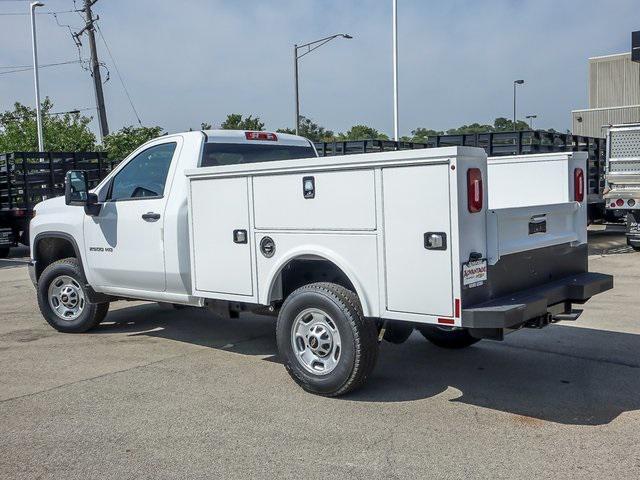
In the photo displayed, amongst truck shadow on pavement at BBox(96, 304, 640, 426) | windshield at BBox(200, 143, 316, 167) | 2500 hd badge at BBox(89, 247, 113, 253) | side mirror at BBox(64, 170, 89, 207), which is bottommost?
truck shadow on pavement at BBox(96, 304, 640, 426)

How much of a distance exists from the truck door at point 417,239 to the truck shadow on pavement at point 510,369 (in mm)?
1051

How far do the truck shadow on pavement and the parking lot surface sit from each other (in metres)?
0.02

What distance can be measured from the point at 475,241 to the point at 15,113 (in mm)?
40135

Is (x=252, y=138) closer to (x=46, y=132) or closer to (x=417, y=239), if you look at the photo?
(x=417, y=239)

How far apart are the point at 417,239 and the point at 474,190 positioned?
515 mm

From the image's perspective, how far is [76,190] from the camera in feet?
25.1

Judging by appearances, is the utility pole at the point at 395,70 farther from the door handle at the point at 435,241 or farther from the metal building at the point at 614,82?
the door handle at the point at 435,241

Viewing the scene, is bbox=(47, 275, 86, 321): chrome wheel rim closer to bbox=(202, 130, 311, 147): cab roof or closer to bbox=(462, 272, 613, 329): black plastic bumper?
bbox=(202, 130, 311, 147): cab roof

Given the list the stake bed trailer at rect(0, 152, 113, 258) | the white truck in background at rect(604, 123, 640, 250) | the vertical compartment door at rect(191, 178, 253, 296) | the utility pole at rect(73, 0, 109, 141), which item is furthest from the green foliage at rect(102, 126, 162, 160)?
the vertical compartment door at rect(191, 178, 253, 296)

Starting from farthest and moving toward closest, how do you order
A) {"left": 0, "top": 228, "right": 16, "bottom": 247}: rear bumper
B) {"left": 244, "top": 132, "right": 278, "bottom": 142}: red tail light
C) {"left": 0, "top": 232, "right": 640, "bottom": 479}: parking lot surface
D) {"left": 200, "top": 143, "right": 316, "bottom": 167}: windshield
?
{"left": 0, "top": 228, "right": 16, "bottom": 247}: rear bumper, {"left": 244, "top": 132, "right": 278, "bottom": 142}: red tail light, {"left": 200, "top": 143, "right": 316, "bottom": 167}: windshield, {"left": 0, "top": 232, "right": 640, "bottom": 479}: parking lot surface

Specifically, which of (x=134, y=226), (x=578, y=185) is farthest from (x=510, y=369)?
(x=134, y=226)

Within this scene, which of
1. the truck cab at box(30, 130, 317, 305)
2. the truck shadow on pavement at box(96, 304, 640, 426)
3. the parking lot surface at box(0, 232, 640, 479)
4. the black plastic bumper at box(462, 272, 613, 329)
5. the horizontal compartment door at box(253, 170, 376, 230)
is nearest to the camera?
the parking lot surface at box(0, 232, 640, 479)

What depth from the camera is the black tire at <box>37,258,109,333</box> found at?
26.9 ft

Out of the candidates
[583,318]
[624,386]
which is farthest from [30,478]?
[583,318]
